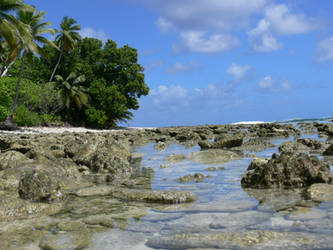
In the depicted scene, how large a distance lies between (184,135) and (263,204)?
1264cm

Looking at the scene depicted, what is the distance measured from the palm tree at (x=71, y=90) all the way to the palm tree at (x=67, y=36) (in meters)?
1.35

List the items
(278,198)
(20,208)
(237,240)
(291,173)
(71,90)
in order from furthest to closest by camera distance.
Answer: (71,90) < (291,173) < (278,198) < (20,208) < (237,240)

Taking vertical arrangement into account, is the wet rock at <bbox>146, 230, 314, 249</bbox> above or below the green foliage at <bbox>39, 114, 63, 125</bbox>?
below

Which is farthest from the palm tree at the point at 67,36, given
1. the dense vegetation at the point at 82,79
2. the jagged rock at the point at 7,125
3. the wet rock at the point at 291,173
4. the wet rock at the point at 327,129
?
the wet rock at the point at 291,173

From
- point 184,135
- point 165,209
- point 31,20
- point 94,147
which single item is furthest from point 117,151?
point 31,20

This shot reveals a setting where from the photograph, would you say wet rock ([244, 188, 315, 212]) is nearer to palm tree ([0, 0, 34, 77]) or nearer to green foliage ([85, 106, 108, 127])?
palm tree ([0, 0, 34, 77])

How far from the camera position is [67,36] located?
38125 mm

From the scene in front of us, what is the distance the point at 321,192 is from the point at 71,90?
119 ft

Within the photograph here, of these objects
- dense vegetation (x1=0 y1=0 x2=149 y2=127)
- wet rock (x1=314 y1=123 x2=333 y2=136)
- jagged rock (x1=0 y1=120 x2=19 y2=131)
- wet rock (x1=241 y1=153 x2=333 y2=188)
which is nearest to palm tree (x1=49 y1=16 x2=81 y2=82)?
dense vegetation (x1=0 y1=0 x2=149 y2=127)

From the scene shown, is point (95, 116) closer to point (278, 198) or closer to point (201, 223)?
point (278, 198)

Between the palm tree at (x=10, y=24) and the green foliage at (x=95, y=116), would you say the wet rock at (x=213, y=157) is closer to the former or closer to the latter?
the palm tree at (x=10, y=24)

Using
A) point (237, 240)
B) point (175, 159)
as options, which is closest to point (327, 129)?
point (175, 159)

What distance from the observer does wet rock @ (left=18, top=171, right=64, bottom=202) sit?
4324 millimetres

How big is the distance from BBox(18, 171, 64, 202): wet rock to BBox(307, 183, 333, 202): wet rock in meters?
3.04
